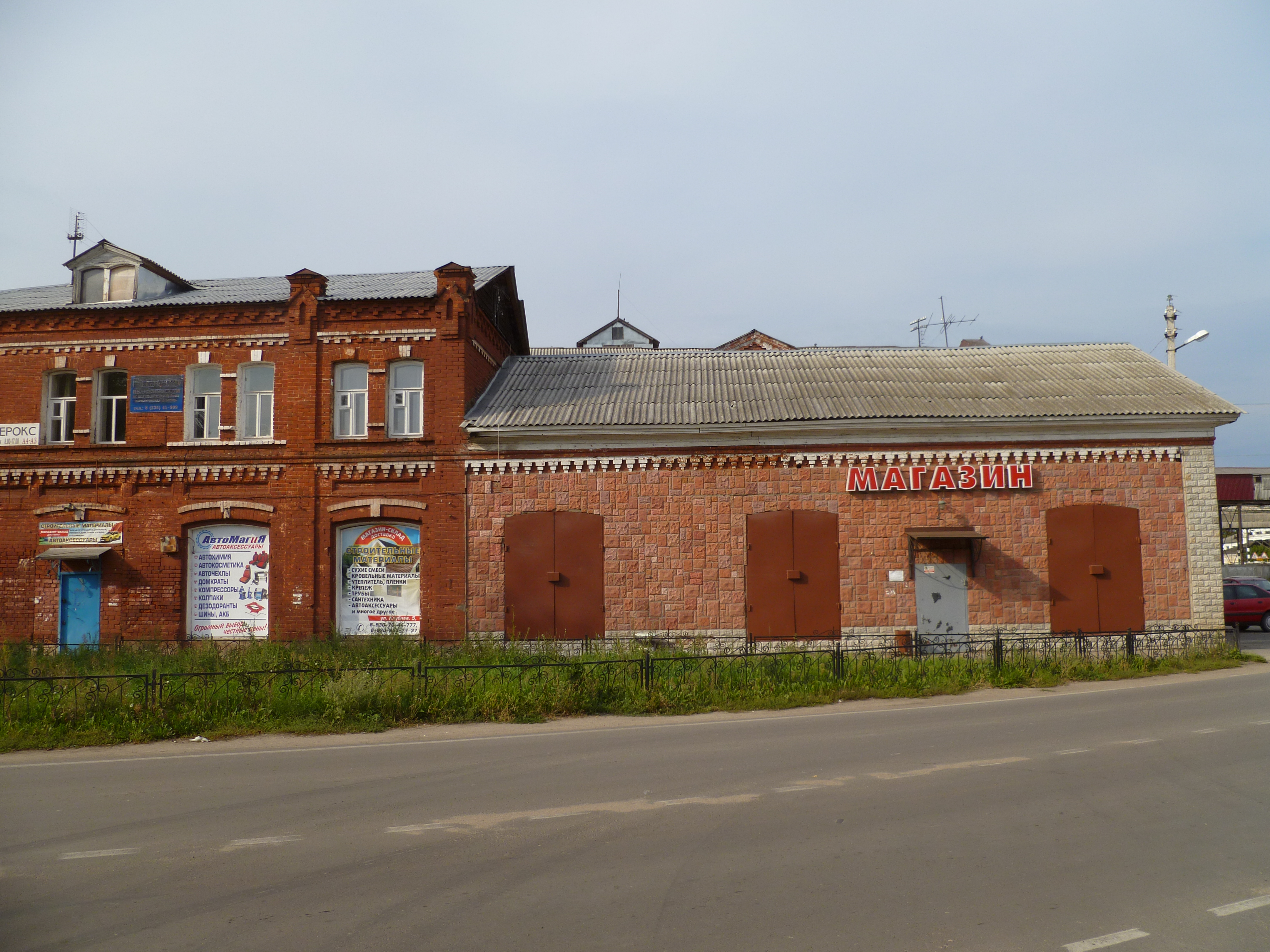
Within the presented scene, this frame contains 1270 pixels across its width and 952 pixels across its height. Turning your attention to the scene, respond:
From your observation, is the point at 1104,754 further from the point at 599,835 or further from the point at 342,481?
the point at 342,481

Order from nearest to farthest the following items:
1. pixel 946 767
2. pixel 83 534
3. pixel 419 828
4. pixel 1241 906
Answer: pixel 1241 906, pixel 419 828, pixel 946 767, pixel 83 534

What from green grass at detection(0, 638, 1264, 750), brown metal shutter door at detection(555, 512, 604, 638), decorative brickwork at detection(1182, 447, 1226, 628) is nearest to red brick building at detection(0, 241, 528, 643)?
brown metal shutter door at detection(555, 512, 604, 638)

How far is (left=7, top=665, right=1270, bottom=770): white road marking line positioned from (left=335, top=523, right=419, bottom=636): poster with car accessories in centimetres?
789

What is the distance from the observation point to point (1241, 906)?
16.4 ft

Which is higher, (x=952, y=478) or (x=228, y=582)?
(x=952, y=478)

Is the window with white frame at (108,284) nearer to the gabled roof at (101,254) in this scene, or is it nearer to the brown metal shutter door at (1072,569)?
the gabled roof at (101,254)

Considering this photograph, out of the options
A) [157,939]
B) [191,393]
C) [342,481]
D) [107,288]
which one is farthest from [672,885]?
[107,288]

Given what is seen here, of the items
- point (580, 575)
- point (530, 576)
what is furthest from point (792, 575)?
point (530, 576)

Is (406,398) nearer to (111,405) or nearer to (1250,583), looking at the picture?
(111,405)

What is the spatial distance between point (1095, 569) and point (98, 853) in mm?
17939

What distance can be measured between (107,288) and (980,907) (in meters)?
22.5

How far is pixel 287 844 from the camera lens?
21.0ft

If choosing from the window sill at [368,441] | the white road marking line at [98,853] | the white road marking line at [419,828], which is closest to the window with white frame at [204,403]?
the window sill at [368,441]

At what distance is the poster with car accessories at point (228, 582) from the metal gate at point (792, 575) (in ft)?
35.5
